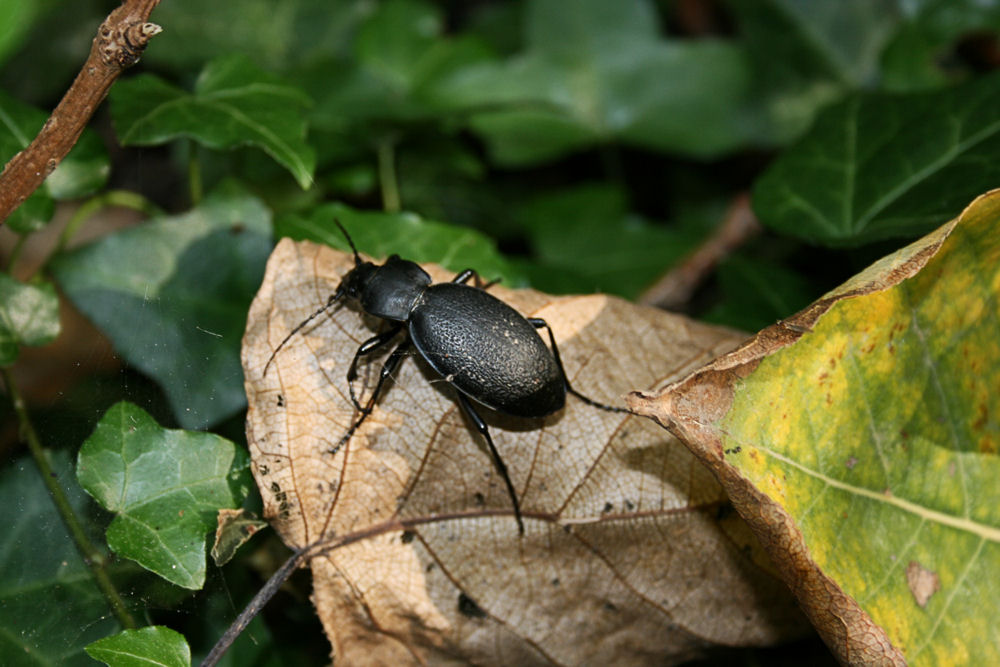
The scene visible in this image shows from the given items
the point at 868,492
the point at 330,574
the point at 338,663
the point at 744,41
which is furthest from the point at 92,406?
the point at 744,41

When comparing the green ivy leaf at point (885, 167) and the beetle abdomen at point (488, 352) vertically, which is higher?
the green ivy leaf at point (885, 167)

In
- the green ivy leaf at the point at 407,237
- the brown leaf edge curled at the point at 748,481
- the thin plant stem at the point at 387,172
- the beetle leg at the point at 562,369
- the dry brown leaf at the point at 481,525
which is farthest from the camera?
the thin plant stem at the point at 387,172

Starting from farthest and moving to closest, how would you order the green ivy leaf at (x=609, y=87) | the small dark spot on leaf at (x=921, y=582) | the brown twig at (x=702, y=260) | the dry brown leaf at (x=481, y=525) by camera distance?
the green ivy leaf at (x=609, y=87) → the brown twig at (x=702, y=260) → the dry brown leaf at (x=481, y=525) → the small dark spot on leaf at (x=921, y=582)

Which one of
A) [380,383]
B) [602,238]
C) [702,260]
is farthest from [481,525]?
[702,260]

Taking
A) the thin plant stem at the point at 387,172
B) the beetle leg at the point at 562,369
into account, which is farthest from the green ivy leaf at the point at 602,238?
the beetle leg at the point at 562,369

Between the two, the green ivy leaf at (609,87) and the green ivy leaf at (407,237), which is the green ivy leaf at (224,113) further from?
the green ivy leaf at (609,87)

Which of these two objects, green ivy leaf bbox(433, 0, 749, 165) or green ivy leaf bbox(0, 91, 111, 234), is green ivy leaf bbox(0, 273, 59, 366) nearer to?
green ivy leaf bbox(0, 91, 111, 234)

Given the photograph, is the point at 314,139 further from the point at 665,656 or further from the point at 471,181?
the point at 665,656
